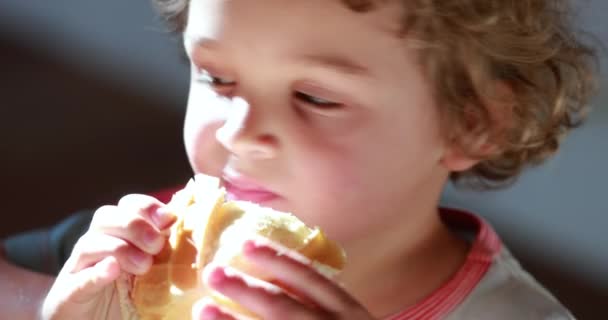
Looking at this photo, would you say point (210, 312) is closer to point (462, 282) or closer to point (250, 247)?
point (250, 247)

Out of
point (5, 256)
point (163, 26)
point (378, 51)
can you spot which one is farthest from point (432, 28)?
point (5, 256)

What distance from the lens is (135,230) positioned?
2.21ft

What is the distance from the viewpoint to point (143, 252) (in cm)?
67

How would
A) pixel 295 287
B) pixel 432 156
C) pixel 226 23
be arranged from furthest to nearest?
pixel 432 156, pixel 226 23, pixel 295 287

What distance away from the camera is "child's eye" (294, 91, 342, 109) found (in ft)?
2.54

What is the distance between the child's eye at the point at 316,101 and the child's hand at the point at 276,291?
6.9 inches

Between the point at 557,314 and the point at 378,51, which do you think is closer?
the point at 378,51

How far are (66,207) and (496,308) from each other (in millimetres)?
654

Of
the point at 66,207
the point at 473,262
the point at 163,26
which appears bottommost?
the point at 66,207

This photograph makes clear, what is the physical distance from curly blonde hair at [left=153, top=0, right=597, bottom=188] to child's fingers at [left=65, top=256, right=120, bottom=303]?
284 millimetres

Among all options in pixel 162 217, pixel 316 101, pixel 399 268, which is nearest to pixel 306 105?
pixel 316 101

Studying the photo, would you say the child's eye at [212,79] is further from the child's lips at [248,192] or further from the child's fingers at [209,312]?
the child's fingers at [209,312]

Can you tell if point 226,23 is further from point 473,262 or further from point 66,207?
point 66,207

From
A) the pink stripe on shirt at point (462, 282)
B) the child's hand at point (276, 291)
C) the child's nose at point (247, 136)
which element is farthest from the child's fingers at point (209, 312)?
the pink stripe on shirt at point (462, 282)
